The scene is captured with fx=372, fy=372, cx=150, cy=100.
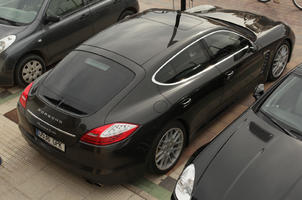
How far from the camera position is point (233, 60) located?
532cm

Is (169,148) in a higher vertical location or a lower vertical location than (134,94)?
lower

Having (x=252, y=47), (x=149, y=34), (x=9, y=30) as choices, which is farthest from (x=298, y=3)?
(x=9, y=30)

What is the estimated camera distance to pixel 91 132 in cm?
404

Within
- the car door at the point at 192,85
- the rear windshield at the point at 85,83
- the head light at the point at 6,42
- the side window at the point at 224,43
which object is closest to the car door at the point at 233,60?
the side window at the point at 224,43

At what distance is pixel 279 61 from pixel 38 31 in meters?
4.36

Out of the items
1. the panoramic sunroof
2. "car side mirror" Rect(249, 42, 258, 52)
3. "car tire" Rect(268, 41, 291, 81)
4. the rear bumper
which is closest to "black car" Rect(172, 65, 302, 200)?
the rear bumper

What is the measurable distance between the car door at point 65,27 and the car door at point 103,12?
0.14 metres

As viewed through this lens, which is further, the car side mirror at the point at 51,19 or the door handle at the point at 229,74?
the car side mirror at the point at 51,19

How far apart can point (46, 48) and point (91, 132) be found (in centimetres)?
343

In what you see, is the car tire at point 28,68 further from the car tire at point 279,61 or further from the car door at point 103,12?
the car tire at point 279,61

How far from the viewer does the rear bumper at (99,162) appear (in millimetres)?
4051

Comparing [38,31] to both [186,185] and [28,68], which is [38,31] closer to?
[28,68]

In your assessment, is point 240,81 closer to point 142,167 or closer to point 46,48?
point 142,167

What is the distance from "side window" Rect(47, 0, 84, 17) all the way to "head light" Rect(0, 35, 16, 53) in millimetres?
825
